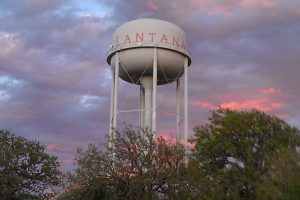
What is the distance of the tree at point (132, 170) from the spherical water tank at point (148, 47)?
8.55m

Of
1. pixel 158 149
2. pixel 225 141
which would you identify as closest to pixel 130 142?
pixel 158 149

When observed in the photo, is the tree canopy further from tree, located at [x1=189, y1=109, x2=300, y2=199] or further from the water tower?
the water tower

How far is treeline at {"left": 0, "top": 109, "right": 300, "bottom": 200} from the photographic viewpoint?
25.9m

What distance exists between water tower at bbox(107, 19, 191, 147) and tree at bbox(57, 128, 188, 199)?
623 centimetres

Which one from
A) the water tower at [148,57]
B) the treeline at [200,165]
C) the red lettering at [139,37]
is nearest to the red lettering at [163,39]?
the water tower at [148,57]

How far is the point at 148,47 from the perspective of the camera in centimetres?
3909

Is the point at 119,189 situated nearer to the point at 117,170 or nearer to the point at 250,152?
the point at 117,170

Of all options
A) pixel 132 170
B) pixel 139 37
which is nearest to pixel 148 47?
pixel 139 37

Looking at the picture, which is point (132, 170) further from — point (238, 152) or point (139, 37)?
point (139, 37)

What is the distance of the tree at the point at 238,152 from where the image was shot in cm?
2627

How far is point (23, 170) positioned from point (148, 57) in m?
11.8

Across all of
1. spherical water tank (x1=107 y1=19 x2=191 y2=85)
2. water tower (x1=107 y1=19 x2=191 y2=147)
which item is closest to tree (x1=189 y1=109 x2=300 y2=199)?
water tower (x1=107 y1=19 x2=191 y2=147)

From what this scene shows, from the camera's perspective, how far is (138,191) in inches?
1171

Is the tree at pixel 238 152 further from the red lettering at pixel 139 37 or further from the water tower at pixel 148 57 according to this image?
the red lettering at pixel 139 37
